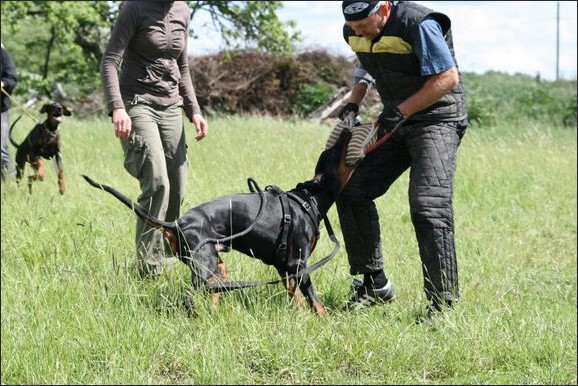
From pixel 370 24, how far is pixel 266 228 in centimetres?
131

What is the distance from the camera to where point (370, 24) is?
4.58 metres

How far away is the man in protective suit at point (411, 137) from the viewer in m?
4.53

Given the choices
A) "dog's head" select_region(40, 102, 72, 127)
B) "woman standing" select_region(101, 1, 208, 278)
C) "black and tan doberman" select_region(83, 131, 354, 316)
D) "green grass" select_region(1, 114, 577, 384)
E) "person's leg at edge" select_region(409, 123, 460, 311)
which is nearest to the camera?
"green grass" select_region(1, 114, 577, 384)

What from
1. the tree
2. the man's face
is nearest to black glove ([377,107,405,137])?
the man's face

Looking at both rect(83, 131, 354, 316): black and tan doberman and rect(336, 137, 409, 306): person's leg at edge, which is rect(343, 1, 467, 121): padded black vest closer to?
rect(336, 137, 409, 306): person's leg at edge

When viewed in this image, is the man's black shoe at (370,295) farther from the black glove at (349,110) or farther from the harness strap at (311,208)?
the black glove at (349,110)

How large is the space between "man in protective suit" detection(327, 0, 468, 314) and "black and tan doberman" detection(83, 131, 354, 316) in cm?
28

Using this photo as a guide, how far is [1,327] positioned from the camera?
156 inches

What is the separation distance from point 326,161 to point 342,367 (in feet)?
4.48

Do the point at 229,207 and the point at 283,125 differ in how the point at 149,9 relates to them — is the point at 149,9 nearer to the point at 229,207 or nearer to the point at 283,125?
the point at 229,207

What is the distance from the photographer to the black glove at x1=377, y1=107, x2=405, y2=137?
4570mm

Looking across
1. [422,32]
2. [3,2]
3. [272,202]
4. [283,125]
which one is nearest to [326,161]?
[272,202]

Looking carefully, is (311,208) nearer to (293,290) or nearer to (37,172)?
(293,290)

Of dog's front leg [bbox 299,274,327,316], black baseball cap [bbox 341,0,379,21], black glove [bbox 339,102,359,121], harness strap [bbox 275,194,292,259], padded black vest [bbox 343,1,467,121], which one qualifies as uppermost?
black baseball cap [bbox 341,0,379,21]
